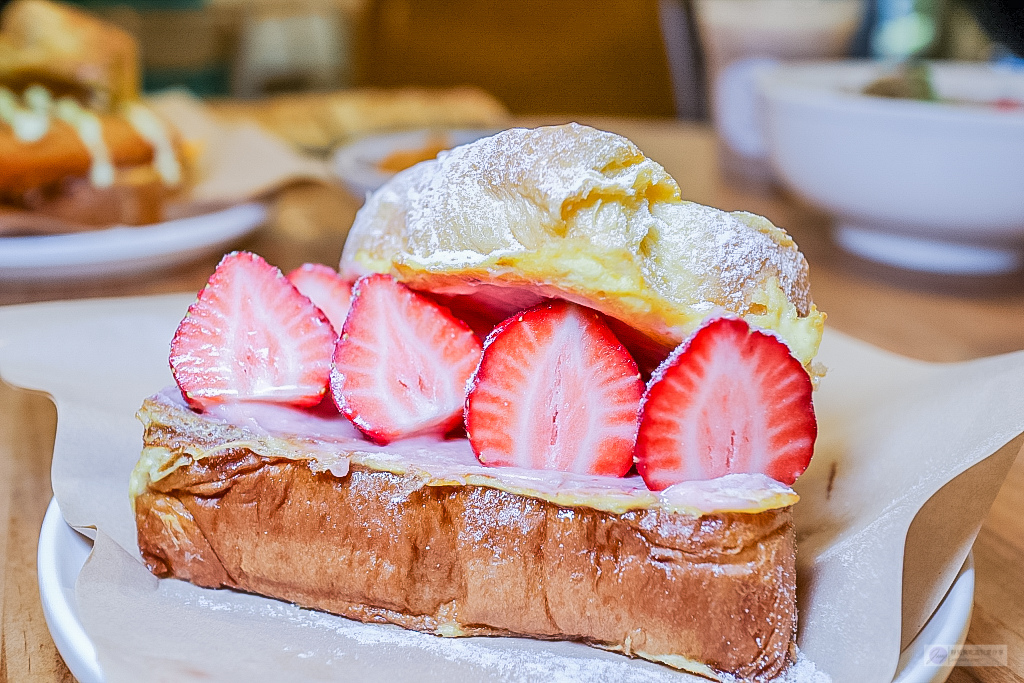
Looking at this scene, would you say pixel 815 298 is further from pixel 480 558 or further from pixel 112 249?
pixel 112 249

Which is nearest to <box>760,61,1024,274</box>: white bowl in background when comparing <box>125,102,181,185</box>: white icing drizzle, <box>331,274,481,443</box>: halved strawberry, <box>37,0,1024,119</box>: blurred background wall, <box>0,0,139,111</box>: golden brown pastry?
<box>331,274,481,443</box>: halved strawberry

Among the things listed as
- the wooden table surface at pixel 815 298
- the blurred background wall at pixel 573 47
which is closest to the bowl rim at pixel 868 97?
the wooden table surface at pixel 815 298

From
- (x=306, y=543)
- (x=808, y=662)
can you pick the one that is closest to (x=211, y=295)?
(x=306, y=543)

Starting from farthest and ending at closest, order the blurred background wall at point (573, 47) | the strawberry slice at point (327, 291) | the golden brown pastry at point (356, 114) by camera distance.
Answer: the blurred background wall at point (573, 47) < the golden brown pastry at point (356, 114) < the strawberry slice at point (327, 291)

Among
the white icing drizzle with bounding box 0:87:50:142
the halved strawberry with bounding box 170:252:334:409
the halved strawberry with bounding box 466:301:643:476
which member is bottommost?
the halved strawberry with bounding box 466:301:643:476

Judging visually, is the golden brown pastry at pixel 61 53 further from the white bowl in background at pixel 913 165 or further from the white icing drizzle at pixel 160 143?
the white bowl in background at pixel 913 165

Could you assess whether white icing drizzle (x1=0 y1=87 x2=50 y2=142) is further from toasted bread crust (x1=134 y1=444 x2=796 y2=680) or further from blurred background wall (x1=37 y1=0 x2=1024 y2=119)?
blurred background wall (x1=37 y1=0 x2=1024 y2=119)

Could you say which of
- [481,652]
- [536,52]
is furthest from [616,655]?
[536,52]
